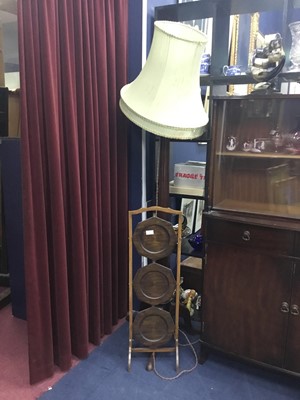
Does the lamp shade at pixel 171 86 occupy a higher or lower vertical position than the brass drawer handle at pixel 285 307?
higher

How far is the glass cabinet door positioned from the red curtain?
61cm

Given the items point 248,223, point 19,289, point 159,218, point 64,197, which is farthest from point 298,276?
point 19,289

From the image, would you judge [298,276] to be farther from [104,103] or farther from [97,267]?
[104,103]

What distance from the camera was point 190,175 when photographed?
2260mm

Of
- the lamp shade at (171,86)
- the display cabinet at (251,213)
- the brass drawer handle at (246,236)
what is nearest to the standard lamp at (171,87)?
the lamp shade at (171,86)

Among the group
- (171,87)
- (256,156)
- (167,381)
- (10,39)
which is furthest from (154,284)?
(10,39)

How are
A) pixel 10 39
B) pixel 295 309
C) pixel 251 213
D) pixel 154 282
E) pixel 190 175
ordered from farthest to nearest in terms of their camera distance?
pixel 10 39 < pixel 190 175 < pixel 154 282 < pixel 251 213 < pixel 295 309

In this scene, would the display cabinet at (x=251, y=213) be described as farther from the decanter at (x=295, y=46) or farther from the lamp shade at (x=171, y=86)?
the lamp shade at (x=171, y=86)

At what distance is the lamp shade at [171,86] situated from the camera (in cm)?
171

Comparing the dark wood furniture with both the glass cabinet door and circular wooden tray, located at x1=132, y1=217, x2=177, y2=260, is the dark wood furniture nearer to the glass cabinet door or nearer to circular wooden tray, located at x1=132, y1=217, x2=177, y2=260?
circular wooden tray, located at x1=132, y1=217, x2=177, y2=260

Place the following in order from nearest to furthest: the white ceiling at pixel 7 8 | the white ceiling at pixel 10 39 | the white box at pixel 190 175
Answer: the white box at pixel 190 175 < the white ceiling at pixel 7 8 < the white ceiling at pixel 10 39

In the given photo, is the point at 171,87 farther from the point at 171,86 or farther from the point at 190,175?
the point at 190,175

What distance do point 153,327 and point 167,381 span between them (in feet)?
0.94

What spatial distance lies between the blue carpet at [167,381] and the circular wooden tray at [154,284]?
0.39 metres
